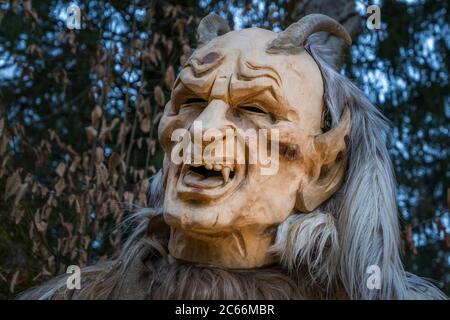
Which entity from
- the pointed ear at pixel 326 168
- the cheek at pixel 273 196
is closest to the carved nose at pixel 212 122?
the cheek at pixel 273 196

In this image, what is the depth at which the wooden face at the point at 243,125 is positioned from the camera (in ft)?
9.50

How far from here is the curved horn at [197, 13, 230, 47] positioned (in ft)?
10.9

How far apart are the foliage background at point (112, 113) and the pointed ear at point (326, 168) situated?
1100 mm

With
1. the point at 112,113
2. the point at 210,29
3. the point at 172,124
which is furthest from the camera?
the point at 112,113

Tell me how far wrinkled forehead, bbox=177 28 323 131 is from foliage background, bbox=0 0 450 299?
1.15 metres

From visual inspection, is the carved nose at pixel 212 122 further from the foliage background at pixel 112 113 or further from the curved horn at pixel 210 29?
the foliage background at pixel 112 113

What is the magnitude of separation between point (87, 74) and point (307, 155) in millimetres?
2598

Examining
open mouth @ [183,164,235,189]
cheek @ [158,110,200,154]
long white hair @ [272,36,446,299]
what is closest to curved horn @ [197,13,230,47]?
cheek @ [158,110,200,154]

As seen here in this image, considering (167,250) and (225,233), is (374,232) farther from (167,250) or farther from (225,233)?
(167,250)

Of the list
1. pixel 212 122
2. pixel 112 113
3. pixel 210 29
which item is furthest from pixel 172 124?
pixel 112 113

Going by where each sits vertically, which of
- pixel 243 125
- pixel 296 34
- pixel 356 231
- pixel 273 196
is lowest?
pixel 356 231

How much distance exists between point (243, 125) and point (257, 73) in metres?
0.16

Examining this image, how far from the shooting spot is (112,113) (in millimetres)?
5156

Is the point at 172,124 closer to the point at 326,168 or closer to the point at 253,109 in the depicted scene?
the point at 253,109
